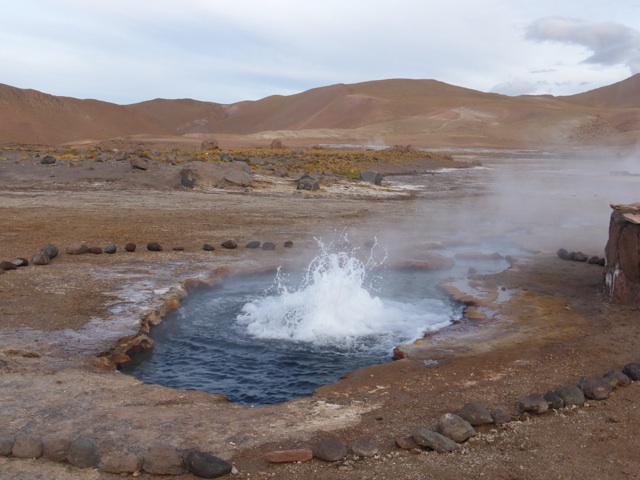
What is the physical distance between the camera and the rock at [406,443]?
176 inches

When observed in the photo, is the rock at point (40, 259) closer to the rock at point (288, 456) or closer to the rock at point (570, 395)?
the rock at point (288, 456)

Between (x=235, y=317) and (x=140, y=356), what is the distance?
1.61 m

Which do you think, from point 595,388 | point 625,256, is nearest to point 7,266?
point 595,388

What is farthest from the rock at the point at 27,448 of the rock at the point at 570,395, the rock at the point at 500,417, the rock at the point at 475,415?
the rock at the point at 570,395

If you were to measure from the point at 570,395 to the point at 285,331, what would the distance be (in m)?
3.26

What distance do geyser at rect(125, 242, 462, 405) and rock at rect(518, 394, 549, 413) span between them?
1.77 m

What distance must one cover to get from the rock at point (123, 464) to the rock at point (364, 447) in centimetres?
130

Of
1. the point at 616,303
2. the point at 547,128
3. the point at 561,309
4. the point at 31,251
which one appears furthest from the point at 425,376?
the point at 547,128

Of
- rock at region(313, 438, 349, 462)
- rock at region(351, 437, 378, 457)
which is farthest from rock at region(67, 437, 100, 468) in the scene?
rock at region(351, 437, 378, 457)

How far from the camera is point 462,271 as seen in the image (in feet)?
34.7

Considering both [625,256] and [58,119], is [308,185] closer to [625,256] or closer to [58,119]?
[625,256]

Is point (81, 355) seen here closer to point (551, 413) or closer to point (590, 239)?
point (551, 413)

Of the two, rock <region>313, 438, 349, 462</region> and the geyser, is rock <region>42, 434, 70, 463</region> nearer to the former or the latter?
rock <region>313, 438, 349, 462</region>

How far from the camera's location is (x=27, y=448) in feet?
14.1
